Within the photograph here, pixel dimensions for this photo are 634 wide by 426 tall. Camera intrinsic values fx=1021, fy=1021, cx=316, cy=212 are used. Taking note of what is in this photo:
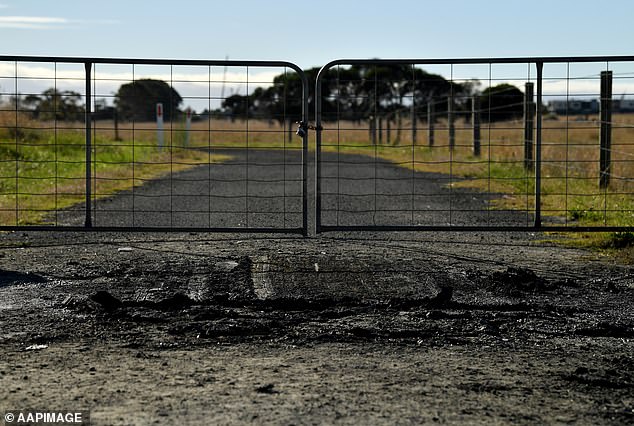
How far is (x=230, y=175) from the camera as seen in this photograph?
2217 centimetres

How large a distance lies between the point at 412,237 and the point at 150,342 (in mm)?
5457

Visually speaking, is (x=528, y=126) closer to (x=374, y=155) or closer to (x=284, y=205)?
(x=374, y=155)

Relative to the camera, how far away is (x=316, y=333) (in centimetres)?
615

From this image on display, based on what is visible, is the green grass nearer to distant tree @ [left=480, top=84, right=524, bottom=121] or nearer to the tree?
the tree

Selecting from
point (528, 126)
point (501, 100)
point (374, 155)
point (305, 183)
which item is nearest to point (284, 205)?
point (305, 183)

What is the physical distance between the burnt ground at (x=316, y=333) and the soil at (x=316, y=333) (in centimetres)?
2

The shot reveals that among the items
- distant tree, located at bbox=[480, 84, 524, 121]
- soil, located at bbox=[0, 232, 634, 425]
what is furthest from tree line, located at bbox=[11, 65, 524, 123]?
soil, located at bbox=[0, 232, 634, 425]

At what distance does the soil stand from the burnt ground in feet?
0.05

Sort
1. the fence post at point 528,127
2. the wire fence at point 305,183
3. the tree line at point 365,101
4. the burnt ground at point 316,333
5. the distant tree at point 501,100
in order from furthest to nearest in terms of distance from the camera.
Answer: the tree line at point 365,101
the distant tree at point 501,100
the fence post at point 528,127
the wire fence at point 305,183
the burnt ground at point 316,333

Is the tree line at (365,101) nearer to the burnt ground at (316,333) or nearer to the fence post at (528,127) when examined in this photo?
the fence post at (528,127)

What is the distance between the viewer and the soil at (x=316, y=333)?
182 inches

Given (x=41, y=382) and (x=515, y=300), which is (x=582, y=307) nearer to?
(x=515, y=300)

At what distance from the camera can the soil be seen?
461cm

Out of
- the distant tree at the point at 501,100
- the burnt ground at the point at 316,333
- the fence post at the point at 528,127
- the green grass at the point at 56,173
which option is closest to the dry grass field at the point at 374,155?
the green grass at the point at 56,173
